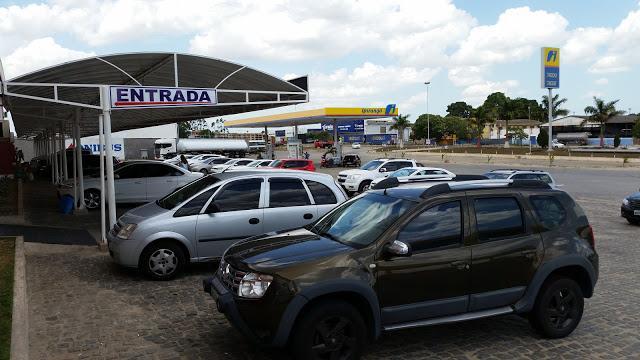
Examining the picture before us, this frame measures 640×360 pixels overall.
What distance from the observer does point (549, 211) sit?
534 cm

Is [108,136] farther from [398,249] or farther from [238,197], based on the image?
[398,249]

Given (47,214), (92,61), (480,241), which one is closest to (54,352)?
(480,241)

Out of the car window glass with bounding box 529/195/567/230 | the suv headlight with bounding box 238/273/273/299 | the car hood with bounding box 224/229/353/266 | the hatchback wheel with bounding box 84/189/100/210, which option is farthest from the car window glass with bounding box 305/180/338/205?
the hatchback wheel with bounding box 84/189/100/210

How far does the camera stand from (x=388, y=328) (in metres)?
4.58

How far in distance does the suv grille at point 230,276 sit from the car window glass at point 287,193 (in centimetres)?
304

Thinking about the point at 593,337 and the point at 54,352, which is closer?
the point at 54,352

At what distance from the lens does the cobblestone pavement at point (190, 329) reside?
5.00 metres

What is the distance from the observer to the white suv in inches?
869

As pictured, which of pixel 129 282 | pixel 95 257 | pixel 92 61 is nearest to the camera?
pixel 129 282

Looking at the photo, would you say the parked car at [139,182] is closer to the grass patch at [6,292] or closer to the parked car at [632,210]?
the grass patch at [6,292]

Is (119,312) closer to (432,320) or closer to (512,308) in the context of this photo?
(432,320)

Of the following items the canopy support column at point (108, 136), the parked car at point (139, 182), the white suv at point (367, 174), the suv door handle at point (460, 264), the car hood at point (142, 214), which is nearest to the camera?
the suv door handle at point (460, 264)

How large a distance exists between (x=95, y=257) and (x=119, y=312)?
3286 millimetres

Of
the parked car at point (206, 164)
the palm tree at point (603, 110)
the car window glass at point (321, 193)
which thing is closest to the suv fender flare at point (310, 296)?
the car window glass at point (321, 193)
